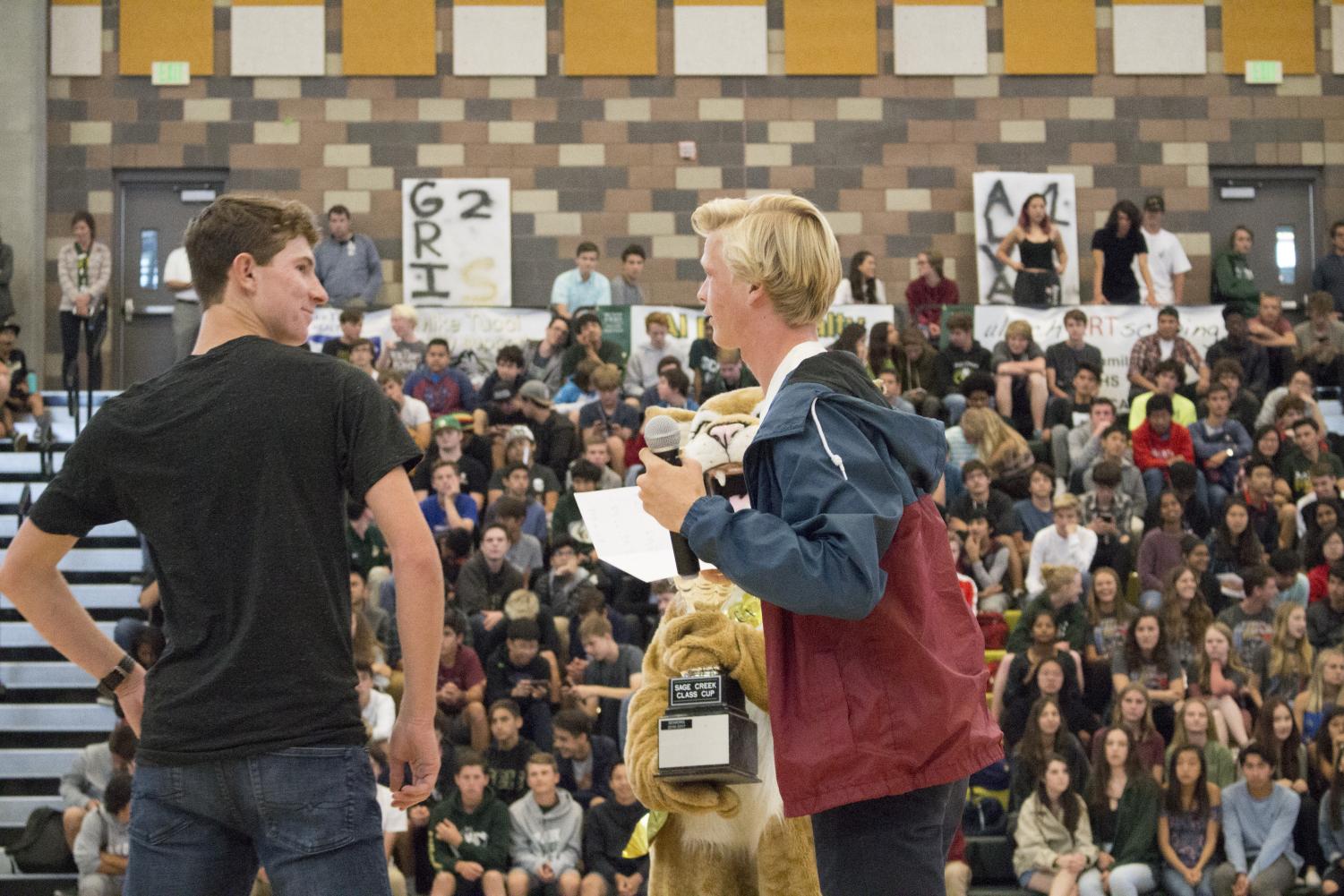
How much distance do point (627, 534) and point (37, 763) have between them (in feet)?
25.7

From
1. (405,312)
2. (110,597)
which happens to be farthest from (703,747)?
(405,312)

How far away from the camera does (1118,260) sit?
16.9 meters

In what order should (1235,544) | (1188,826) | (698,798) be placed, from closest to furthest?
1. (698,798)
2. (1188,826)
3. (1235,544)

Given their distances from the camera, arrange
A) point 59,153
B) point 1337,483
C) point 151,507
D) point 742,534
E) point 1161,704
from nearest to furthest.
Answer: point 742,534, point 151,507, point 1161,704, point 1337,483, point 59,153

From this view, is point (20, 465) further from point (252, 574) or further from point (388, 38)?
point (252, 574)

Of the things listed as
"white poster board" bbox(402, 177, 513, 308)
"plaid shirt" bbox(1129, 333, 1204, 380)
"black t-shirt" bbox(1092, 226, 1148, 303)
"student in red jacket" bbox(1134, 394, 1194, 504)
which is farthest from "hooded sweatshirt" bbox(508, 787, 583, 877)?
"black t-shirt" bbox(1092, 226, 1148, 303)

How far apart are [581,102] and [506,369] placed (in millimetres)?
5452

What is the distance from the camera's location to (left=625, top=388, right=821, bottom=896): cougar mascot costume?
409 centimetres

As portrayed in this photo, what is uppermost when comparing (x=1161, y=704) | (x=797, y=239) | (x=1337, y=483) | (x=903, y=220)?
(x=903, y=220)

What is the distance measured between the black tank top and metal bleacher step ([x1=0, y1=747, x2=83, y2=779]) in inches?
407

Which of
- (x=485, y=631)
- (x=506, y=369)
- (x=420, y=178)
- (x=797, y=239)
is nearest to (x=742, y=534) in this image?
(x=797, y=239)

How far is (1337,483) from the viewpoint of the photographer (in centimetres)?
1304

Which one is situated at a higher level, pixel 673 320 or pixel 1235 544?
pixel 673 320

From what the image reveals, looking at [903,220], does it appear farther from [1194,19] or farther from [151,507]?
[151,507]
